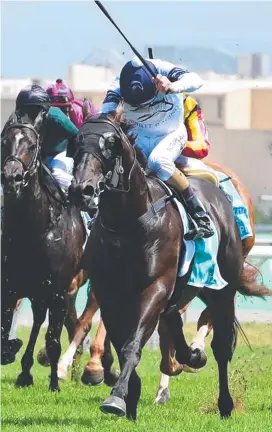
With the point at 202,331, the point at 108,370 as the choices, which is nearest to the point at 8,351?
the point at 108,370

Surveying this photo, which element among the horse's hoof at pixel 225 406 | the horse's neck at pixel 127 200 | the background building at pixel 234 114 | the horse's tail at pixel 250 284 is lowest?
the background building at pixel 234 114

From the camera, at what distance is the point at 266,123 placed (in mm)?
58062

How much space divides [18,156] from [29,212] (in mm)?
725

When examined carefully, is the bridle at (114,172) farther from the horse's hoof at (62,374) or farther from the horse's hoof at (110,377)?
the horse's hoof at (110,377)

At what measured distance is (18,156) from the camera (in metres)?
8.45

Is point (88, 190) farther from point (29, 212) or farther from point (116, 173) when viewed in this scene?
point (29, 212)

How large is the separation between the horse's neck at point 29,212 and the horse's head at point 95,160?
72.5 inches

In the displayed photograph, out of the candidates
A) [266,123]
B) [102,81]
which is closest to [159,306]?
[266,123]

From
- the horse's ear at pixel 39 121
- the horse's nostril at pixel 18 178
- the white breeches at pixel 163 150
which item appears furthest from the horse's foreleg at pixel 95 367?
the white breeches at pixel 163 150

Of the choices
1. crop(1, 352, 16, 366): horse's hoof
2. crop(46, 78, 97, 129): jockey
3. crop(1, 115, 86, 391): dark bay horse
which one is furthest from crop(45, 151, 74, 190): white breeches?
crop(1, 352, 16, 366): horse's hoof

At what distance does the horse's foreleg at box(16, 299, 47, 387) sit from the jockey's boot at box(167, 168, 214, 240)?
1862 mm

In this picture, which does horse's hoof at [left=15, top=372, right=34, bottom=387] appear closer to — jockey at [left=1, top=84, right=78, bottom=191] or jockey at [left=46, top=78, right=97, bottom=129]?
jockey at [left=1, top=84, right=78, bottom=191]

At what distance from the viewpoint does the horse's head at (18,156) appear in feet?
27.3

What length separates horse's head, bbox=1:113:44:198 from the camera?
833 centimetres
